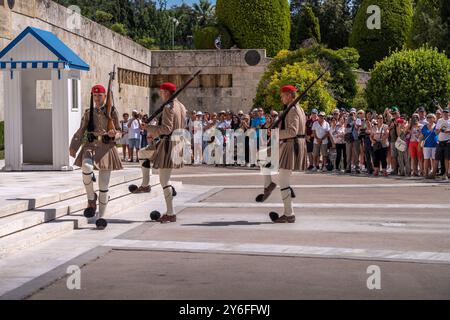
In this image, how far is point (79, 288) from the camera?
639 centimetres

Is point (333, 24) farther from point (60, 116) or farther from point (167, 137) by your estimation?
point (167, 137)

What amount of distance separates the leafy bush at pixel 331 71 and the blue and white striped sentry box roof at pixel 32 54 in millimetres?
16579

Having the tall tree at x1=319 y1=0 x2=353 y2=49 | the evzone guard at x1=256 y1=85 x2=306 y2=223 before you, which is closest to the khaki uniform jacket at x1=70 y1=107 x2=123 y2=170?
the evzone guard at x1=256 y1=85 x2=306 y2=223

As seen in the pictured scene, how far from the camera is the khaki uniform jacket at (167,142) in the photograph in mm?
10086

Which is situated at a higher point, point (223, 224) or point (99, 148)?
point (99, 148)

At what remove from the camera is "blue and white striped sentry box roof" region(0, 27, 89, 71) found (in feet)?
49.6

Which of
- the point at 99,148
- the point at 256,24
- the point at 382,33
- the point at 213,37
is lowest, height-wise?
the point at 99,148

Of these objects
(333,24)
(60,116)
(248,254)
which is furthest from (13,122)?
(333,24)

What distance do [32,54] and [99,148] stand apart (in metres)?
6.11

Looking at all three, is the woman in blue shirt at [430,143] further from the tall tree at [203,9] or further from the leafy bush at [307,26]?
the tall tree at [203,9]

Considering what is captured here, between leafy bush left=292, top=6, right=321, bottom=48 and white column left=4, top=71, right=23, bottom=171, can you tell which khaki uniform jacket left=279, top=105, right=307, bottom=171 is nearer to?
white column left=4, top=71, right=23, bottom=171

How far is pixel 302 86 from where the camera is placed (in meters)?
27.9

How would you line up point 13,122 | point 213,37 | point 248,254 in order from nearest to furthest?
1. point 248,254
2. point 13,122
3. point 213,37

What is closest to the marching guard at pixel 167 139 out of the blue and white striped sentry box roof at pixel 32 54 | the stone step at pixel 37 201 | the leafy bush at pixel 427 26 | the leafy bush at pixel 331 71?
the stone step at pixel 37 201
